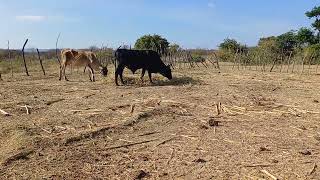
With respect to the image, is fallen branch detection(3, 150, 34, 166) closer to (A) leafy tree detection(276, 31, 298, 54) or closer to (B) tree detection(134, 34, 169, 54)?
(B) tree detection(134, 34, 169, 54)

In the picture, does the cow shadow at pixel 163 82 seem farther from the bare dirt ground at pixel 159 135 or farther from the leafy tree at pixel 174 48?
the leafy tree at pixel 174 48

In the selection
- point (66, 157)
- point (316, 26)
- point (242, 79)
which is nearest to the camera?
point (66, 157)

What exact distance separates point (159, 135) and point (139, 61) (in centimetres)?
889

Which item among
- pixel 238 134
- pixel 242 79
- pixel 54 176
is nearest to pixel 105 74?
pixel 242 79

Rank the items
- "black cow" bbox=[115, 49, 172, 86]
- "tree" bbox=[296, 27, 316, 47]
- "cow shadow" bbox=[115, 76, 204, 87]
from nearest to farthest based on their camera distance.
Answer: "cow shadow" bbox=[115, 76, 204, 87] < "black cow" bbox=[115, 49, 172, 86] < "tree" bbox=[296, 27, 316, 47]

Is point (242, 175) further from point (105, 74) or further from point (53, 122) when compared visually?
point (105, 74)

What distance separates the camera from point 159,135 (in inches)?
324

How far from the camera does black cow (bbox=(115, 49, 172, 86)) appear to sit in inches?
654

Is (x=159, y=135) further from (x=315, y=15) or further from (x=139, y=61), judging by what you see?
(x=315, y=15)

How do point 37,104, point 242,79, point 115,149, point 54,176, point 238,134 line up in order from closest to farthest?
point 54,176
point 115,149
point 238,134
point 37,104
point 242,79

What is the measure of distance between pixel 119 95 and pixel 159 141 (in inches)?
214

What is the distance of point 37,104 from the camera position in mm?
11312

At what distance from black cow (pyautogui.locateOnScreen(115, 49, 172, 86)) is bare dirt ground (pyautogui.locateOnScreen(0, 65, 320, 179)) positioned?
3.22m

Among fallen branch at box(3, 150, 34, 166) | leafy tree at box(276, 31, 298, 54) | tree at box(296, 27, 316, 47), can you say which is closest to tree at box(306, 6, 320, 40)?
tree at box(296, 27, 316, 47)
